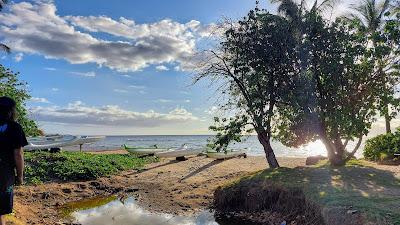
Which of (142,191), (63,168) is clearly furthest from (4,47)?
(142,191)

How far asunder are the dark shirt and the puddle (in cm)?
809

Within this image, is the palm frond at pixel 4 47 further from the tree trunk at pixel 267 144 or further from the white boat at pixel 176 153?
the tree trunk at pixel 267 144

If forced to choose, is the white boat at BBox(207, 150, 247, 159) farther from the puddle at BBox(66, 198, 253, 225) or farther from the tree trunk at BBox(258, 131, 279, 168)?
the puddle at BBox(66, 198, 253, 225)

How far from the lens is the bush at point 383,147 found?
77.5 ft

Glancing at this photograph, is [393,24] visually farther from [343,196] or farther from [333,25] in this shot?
[343,196]

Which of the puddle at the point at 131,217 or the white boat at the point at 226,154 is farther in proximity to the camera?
the white boat at the point at 226,154

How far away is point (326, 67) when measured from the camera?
1761cm

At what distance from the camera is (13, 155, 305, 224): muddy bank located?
15.4 meters

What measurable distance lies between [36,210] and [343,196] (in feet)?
37.2

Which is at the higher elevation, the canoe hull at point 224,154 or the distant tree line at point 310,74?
the distant tree line at point 310,74

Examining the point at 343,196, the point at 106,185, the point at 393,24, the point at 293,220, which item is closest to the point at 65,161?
the point at 106,185

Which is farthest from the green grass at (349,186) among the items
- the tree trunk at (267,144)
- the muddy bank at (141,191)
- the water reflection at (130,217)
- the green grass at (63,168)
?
the green grass at (63,168)

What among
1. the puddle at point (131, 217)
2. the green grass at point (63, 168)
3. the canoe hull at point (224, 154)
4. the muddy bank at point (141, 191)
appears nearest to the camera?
the puddle at point (131, 217)

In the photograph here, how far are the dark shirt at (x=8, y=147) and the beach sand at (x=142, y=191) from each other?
685cm
